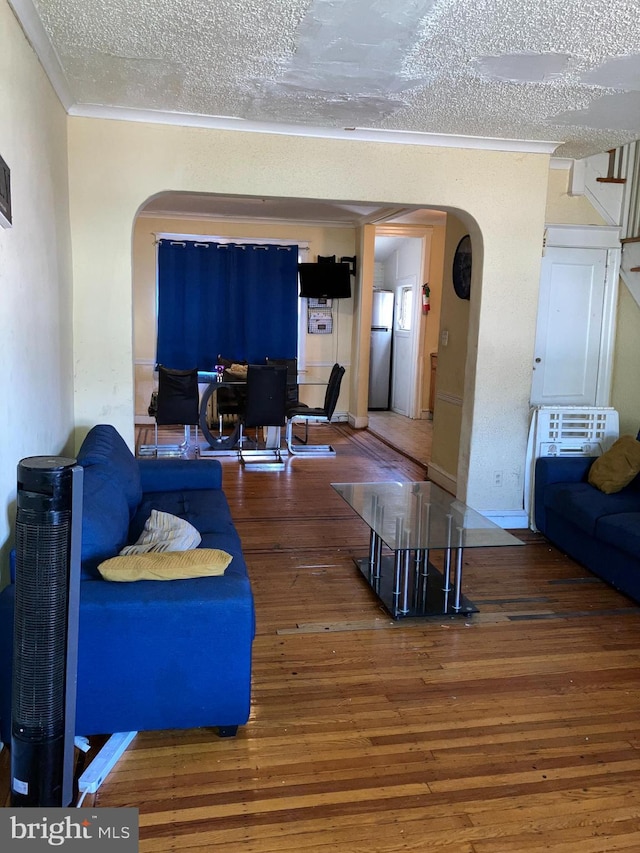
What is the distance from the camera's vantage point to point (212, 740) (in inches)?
90.0

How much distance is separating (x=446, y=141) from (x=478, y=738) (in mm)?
3402

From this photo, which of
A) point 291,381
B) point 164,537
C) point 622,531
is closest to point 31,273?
point 164,537

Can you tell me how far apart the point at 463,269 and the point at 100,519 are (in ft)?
12.3

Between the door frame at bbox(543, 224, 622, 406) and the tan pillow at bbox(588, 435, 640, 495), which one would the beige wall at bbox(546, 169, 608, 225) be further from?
the tan pillow at bbox(588, 435, 640, 495)

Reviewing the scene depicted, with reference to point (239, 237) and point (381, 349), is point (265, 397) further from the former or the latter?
point (381, 349)

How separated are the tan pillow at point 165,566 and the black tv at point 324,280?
6479 millimetres

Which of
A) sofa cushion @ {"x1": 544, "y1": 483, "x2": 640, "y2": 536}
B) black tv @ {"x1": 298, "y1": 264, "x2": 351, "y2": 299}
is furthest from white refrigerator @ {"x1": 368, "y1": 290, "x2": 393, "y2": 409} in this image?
sofa cushion @ {"x1": 544, "y1": 483, "x2": 640, "y2": 536}

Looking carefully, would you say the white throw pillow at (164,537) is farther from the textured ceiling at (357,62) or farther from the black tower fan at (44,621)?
the textured ceiling at (357,62)

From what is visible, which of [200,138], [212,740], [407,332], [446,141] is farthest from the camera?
[407,332]

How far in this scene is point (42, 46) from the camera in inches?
110

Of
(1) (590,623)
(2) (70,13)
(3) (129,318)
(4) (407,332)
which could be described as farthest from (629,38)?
(4) (407,332)

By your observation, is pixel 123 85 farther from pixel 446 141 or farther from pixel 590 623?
pixel 590 623

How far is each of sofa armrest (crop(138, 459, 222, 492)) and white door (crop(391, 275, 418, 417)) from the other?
5910 mm

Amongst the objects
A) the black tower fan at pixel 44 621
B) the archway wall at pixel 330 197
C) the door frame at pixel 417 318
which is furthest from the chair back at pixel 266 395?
the black tower fan at pixel 44 621
